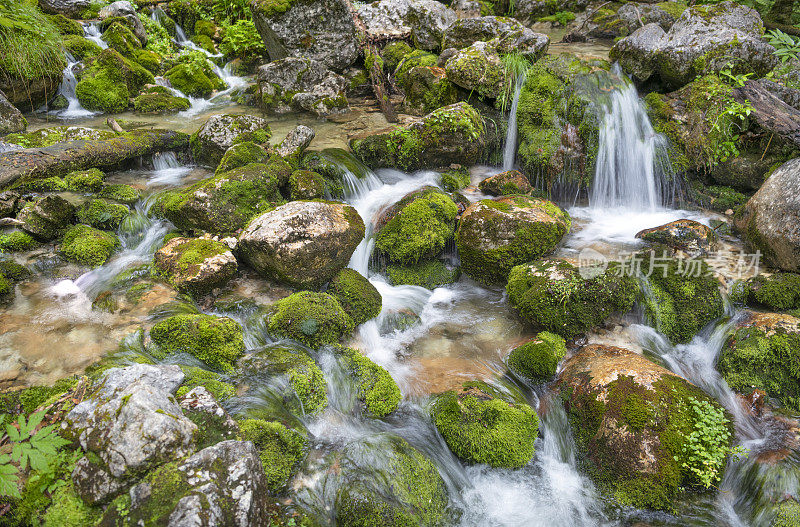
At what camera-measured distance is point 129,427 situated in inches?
104

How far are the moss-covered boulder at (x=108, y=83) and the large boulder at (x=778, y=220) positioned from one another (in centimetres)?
1320

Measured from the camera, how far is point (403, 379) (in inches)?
191

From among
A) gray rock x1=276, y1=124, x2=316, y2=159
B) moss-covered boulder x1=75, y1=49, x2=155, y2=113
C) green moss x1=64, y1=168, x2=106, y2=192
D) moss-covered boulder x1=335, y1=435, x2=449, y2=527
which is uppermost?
moss-covered boulder x1=75, y1=49, x2=155, y2=113

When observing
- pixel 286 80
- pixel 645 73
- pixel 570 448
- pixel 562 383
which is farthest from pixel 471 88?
pixel 570 448

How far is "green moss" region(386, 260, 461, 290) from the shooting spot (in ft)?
21.1

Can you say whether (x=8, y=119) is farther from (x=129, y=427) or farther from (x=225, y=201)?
(x=129, y=427)

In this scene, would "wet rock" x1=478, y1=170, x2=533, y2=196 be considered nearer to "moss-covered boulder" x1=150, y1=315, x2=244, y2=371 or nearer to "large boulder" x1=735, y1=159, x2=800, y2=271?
"large boulder" x1=735, y1=159, x2=800, y2=271

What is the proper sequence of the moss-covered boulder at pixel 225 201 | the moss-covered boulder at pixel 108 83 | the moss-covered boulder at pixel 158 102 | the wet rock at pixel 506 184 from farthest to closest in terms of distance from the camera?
the moss-covered boulder at pixel 158 102 < the moss-covered boulder at pixel 108 83 < the wet rock at pixel 506 184 < the moss-covered boulder at pixel 225 201

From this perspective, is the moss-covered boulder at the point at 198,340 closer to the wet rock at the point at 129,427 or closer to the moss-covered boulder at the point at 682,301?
the wet rock at the point at 129,427

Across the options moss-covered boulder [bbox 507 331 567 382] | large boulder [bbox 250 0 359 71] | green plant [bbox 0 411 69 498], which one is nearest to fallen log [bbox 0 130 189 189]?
large boulder [bbox 250 0 359 71]

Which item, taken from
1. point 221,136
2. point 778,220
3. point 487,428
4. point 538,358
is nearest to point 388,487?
point 487,428

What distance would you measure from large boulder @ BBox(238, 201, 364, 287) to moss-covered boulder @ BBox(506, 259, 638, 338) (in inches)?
98.4

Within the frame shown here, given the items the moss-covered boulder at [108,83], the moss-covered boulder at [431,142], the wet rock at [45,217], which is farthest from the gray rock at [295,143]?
the moss-covered boulder at [108,83]

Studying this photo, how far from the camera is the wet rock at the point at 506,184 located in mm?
7605
